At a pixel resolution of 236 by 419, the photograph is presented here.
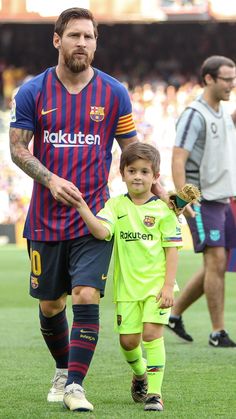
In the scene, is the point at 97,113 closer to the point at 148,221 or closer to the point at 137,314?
the point at 148,221

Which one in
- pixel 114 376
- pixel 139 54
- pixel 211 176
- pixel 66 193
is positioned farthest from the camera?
pixel 139 54

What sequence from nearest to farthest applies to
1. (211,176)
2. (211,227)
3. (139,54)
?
(211,227) < (211,176) < (139,54)

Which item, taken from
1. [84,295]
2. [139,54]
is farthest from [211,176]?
[139,54]

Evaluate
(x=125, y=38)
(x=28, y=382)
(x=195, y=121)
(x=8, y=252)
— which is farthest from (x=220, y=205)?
(x=125, y=38)

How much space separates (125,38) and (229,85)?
84.9 feet

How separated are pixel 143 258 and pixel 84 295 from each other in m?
0.39

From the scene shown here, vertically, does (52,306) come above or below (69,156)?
Answer: below

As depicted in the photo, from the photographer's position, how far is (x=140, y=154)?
579 centimetres

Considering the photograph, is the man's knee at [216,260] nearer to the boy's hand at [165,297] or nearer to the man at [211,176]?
the man at [211,176]

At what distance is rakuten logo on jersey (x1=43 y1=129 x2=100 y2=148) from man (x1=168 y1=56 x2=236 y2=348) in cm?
287

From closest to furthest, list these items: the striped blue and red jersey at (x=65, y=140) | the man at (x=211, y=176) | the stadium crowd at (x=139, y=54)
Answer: the striped blue and red jersey at (x=65, y=140)
the man at (x=211, y=176)
the stadium crowd at (x=139, y=54)

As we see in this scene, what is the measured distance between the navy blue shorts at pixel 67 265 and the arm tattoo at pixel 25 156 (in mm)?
393

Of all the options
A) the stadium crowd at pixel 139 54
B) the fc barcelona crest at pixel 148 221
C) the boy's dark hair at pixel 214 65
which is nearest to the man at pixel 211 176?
the boy's dark hair at pixel 214 65

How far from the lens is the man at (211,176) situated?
888 cm
